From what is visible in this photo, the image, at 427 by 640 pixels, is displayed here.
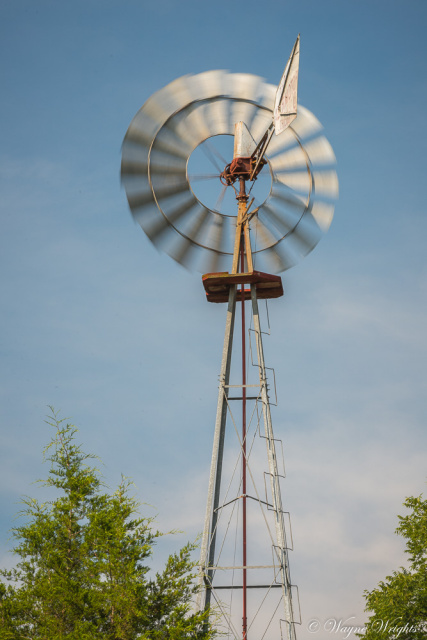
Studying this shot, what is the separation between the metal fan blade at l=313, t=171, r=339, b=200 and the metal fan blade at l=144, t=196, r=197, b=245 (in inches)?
104

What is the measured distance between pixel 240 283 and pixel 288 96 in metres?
3.62

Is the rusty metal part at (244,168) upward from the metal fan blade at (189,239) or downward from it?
upward

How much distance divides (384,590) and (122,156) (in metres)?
13.3

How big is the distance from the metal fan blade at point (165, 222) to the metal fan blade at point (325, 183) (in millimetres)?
2632

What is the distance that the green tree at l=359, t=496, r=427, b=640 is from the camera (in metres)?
20.7

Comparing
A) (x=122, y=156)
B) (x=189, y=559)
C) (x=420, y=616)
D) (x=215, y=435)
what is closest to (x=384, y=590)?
(x=420, y=616)

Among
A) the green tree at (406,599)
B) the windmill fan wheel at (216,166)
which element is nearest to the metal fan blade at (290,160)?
the windmill fan wheel at (216,166)

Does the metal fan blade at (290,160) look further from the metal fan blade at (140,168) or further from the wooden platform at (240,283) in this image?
the wooden platform at (240,283)

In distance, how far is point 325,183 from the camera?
58.7 ft

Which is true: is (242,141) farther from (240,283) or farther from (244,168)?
(240,283)

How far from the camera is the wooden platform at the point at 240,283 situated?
1627cm

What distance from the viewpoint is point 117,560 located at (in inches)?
485

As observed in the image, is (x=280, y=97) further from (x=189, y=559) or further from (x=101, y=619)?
(x=101, y=619)

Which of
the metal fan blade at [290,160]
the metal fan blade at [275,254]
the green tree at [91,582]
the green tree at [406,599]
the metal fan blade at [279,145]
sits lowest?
the green tree at [91,582]
